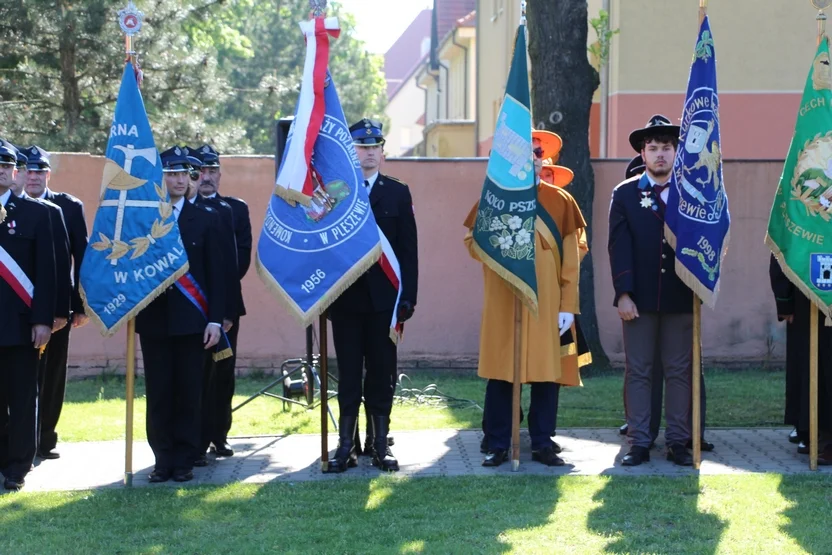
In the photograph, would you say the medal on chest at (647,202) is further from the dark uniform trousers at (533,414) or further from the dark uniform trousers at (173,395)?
the dark uniform trousers at (173,395)

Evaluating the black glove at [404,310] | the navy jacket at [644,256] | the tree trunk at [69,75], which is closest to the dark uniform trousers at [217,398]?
the black glove at [404,310]

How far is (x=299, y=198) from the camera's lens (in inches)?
287

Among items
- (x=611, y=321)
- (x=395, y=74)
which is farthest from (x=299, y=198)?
(x=395, y=74)

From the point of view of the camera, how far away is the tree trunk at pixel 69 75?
1642 centimetres

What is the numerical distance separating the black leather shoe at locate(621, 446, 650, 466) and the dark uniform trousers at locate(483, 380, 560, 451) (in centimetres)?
52

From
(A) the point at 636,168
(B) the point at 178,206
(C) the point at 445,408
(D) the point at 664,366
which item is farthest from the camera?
(C) the point at 445,408

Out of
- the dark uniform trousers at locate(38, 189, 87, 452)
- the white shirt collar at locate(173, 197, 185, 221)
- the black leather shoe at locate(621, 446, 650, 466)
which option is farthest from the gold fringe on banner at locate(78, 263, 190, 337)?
the black leather shoe at locate(621, 446, 650, 466)

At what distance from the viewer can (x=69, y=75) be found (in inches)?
667

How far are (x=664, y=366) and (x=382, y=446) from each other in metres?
1.97

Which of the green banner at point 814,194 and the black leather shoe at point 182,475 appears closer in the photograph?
the black leather shoe at point 182,475

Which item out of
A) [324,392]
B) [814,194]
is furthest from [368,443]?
[814,194]

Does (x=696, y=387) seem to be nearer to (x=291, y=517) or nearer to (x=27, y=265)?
(x=291, y=517)

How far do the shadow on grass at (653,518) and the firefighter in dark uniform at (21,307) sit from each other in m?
3.60

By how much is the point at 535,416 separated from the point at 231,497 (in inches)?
85.1
